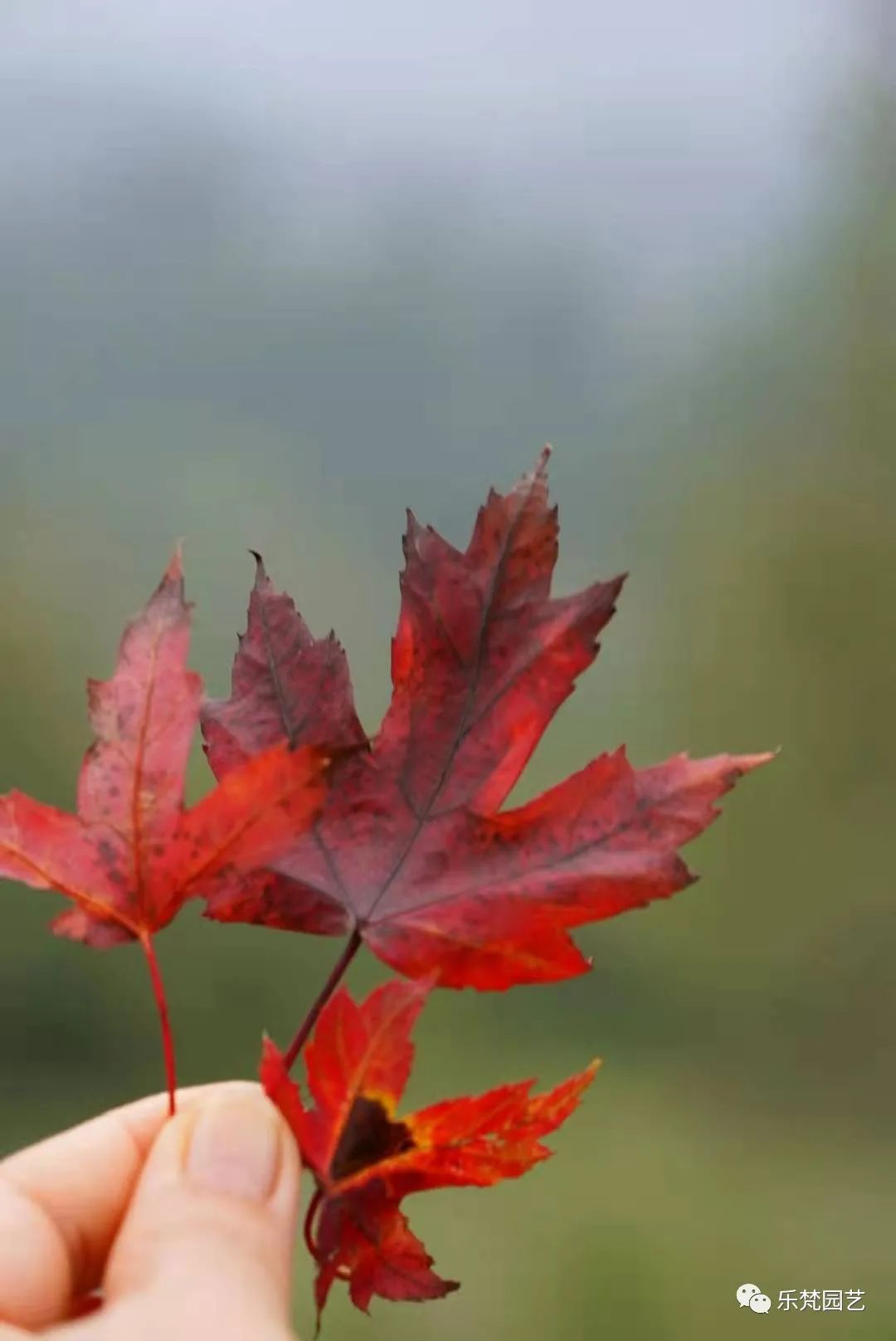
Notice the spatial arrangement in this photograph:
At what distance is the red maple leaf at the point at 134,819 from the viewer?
290mm

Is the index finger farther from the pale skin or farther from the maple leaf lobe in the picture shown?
the maple leaf lobe

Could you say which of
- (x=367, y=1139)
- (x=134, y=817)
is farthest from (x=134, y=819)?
(x=367, y=1139)

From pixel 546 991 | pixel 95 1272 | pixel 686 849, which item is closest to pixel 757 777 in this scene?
pixel 686 849

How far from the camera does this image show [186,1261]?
12.2 inches

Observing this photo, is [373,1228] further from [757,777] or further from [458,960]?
[757,777]

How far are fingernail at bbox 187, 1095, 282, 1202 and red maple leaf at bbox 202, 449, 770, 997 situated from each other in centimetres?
7

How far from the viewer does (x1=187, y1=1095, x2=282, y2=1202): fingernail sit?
323mm

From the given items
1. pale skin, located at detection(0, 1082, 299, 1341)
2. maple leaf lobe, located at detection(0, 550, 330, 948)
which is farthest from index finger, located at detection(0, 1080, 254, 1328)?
maple leaf lobe, located at detection(0, 550, 330, 948)

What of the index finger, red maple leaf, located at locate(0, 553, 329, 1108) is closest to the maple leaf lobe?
red maple leaf, located at locate(0, 553, 329, 1108)

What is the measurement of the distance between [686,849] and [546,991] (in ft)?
0.85

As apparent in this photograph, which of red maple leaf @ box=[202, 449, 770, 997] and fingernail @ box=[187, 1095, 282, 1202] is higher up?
red maple leaf @ box=[202, 449, 770, 997]

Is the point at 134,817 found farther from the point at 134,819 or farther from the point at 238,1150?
the point at 238,1150

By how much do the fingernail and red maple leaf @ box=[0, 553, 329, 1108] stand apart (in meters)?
0.05

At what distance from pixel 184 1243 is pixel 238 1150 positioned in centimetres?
3
